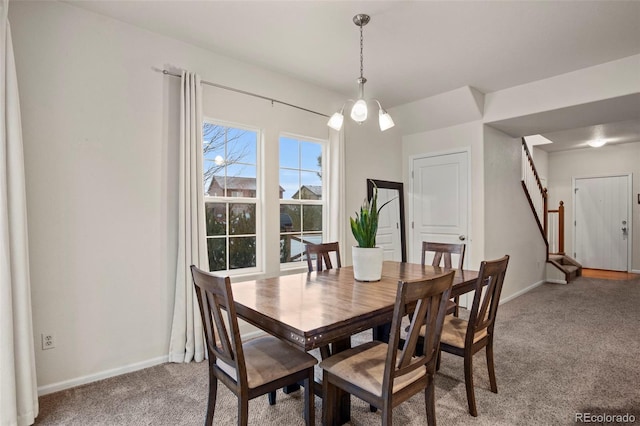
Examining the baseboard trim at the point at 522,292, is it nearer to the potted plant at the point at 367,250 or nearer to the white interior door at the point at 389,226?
the white interior door at the point at 389,226

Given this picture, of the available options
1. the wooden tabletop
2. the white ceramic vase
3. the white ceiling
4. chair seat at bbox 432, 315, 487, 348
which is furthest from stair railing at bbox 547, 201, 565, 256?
the white ceramic vase

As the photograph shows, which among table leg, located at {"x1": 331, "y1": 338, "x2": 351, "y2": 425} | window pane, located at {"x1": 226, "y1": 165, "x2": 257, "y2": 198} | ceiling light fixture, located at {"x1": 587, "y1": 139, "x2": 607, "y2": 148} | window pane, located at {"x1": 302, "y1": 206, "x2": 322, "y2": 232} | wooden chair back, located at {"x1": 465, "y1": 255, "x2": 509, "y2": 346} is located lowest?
table leg, located at {"x1": 331, "y1": 338, "x2": 351, "y2": 425}

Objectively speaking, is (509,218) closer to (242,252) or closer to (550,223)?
(550,223)

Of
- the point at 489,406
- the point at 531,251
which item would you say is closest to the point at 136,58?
the point at 489,406

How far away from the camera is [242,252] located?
11.1ft

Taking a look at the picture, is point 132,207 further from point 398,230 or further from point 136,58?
point 398,230

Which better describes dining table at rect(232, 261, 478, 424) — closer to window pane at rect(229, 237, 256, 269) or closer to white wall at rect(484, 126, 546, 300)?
window pane at rect(229, 237, 256, 269)

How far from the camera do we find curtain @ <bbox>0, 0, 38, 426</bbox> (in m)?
1.90

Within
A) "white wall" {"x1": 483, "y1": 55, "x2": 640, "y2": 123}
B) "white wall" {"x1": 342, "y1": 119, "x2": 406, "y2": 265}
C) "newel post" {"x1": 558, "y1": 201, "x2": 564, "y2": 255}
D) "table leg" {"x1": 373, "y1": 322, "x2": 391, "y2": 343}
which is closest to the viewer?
"table leg" {"x1": 373, "y1": 322, "x2": 391, "y2": 343}

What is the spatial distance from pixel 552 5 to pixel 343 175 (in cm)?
234

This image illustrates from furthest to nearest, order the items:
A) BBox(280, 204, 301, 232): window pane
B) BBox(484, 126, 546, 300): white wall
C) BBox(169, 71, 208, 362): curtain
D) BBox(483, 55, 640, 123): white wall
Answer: BBox(484, 126, 546, 300): white wall → BBox(280, 204, 301, 232): window pane → BBox(483, 55, 640, 123): white wall → BBox(169, 71, 208, 362): curtain

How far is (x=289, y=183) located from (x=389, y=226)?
5.81 ft

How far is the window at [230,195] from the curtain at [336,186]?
36.9 inches

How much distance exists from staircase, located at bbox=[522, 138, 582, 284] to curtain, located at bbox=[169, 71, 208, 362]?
4948mm
